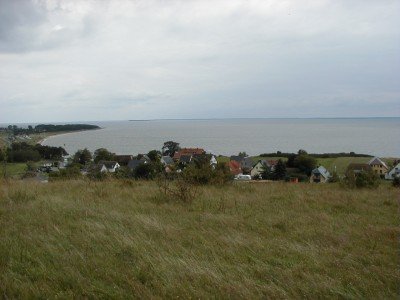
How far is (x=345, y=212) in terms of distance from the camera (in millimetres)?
8195

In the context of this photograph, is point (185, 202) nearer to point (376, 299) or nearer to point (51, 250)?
point (51, 250)

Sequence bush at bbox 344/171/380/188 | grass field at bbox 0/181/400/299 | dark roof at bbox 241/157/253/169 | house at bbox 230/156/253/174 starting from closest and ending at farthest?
grass field at bbox 0/181/400/299 → bush at bbox 344/171/380/188 → house at bbox 230/156/253/174 → dark roof at bbox 241/157/253/169

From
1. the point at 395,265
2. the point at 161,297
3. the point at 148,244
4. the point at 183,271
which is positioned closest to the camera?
the point at 161,297

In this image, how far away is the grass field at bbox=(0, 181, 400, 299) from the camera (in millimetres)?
3758

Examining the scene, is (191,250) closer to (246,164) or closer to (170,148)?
(246,164)

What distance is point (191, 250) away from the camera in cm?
491

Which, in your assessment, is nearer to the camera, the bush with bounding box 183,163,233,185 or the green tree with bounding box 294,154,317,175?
the bush with bounding box 183,163,233,185

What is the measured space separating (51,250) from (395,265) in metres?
4.37

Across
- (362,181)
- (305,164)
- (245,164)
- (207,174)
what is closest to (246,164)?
(245,164)

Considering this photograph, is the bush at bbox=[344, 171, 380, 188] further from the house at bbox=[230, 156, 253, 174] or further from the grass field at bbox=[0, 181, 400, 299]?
the house at bbox=[230, 156, 253, 174]

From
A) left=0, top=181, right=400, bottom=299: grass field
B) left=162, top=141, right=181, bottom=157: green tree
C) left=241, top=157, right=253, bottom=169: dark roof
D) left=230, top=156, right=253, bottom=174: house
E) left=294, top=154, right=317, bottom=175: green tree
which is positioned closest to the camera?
left=0, top=181, right=400, bottom=299: grass field

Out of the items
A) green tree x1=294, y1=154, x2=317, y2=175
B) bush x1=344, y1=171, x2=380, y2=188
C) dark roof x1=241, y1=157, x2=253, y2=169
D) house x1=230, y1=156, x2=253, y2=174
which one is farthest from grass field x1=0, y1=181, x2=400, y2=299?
dark roof x1=241, y1=157, x2=253, y2=169

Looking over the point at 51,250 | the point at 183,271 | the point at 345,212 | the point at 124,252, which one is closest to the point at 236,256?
the point at 183,271

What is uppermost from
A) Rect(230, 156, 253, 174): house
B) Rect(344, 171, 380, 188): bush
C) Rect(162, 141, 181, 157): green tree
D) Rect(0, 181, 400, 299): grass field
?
Rect(0, 181, 400, 299): grass field
